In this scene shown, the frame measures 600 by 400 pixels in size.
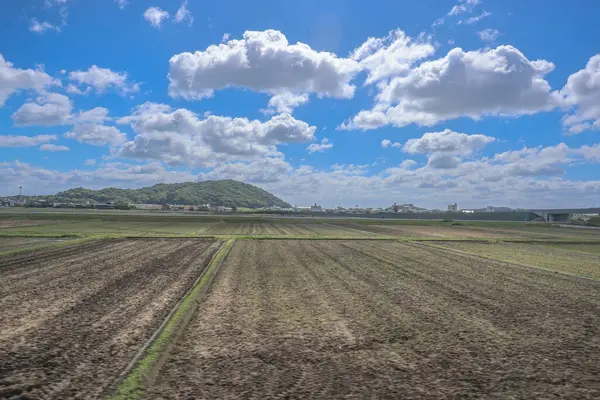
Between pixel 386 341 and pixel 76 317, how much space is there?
29.3ft

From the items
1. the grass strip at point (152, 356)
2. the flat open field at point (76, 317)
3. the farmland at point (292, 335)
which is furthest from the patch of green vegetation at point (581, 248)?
the grass strip at point (152, 356)

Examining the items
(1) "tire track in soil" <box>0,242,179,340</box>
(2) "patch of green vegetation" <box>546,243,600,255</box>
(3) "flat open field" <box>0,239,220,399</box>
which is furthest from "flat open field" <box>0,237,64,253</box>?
(2) "patch of green vegetation" <box>546,243,600,255</box>

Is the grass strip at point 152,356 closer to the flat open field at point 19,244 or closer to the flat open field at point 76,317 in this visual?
the flat open field at point 76,317

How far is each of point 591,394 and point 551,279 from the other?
1739cm

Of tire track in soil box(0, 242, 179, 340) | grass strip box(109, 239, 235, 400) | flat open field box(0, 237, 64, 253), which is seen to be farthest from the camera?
A: flat open field box(0, 237, 64, 253)

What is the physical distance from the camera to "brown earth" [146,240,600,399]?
826 cm

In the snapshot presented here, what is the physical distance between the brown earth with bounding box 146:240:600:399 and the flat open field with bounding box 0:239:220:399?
1.38 meters

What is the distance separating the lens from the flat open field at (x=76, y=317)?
8250mm

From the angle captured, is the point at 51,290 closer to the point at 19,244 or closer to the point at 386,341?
the point at 386,341

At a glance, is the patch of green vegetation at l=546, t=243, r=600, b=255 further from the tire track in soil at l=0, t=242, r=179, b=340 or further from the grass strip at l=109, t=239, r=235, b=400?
the grass strip at l=109, t=239, r=235, b=400

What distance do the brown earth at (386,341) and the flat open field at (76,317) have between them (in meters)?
1.38

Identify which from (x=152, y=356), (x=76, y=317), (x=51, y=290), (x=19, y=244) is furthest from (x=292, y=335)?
(x=19, y=244)

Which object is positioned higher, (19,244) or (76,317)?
(76,317)

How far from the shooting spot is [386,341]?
1115cm
